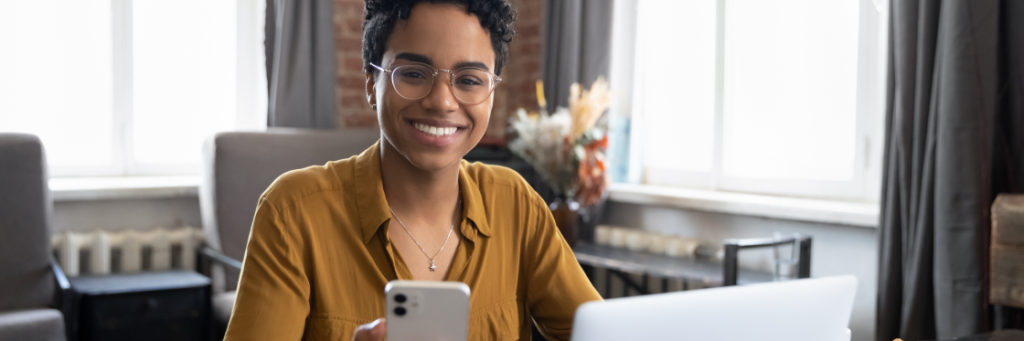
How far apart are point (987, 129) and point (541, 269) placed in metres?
1.36

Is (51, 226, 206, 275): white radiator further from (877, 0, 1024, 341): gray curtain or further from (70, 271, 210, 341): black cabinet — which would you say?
(877, 0, 1024, 341): gray curtain

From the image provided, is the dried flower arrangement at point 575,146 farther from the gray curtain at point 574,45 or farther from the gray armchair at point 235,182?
the gray armchair at point 235,182

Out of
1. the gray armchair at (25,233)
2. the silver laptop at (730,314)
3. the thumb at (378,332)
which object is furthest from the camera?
the gray armchair at (25,233)

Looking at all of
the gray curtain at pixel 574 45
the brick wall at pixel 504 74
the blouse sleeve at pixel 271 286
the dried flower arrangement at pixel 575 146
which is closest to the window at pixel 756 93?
the gray curtain at pixel 574 45

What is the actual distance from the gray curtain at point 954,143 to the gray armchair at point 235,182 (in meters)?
2.04

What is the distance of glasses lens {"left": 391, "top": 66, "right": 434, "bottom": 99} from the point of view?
42.8 inches

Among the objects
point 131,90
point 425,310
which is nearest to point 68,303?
point 131,90

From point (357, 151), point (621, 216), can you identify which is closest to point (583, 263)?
point (621, 216)

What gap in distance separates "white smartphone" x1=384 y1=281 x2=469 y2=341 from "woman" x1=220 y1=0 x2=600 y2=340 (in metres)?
0.32

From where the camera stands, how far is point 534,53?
3805 millimetres

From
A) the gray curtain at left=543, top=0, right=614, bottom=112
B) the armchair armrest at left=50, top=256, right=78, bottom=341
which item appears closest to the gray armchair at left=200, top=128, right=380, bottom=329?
the armchair armrest at left=50, top=256, right=78, bottom=341

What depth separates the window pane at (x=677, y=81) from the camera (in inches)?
123

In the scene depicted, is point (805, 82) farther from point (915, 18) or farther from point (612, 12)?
point (612, 12)

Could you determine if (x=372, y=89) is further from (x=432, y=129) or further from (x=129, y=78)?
(x=129, y=78)
